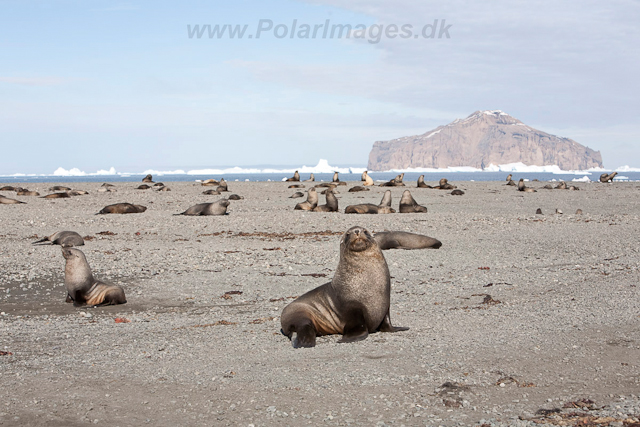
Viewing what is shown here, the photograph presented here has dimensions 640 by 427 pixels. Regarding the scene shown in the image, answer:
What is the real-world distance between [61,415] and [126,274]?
18.9ft

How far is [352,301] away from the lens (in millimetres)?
5691

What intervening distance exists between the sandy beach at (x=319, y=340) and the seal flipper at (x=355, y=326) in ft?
0.43

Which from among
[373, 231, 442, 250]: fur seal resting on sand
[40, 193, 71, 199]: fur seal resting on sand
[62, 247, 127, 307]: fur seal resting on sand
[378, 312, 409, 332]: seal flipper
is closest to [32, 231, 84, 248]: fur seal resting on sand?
[62, 247, 127, 307]: fur seal resting on sand

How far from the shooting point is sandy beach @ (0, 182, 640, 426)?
3764 millimetres

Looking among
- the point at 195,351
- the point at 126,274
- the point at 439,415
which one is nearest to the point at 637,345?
the point at 439,415

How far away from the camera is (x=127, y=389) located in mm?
4215

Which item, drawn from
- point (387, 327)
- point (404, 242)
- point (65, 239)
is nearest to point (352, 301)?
point (387, 327)

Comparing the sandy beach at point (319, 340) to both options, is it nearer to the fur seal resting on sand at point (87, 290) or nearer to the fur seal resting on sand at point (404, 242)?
the fur seal resting on sand at point (87, 290)

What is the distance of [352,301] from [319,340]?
1.51 feet

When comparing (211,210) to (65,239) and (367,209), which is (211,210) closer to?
(367,209)

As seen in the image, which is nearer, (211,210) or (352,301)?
(352,301)

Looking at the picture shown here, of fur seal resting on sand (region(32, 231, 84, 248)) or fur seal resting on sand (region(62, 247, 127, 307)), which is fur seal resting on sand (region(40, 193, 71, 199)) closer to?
fur seal resting on sand (region(32, 231, 84, 248))

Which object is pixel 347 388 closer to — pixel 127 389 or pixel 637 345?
pixel 127 389

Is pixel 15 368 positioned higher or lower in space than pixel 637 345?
lower
